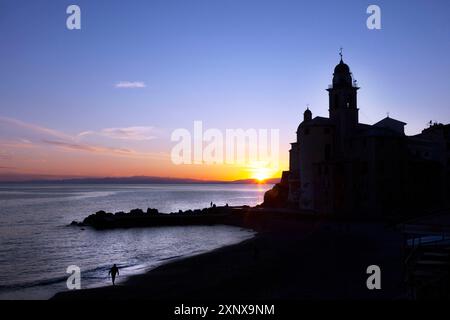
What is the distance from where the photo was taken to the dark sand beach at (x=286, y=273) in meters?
21.6

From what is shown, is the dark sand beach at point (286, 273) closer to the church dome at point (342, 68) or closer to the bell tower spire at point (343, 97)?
the bell tower spire at point (343, 97)

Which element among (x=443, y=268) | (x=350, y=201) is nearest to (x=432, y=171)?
(x=350, y=201)

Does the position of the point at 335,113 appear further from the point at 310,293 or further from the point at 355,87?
the point at 310,293

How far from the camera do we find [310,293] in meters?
20.9

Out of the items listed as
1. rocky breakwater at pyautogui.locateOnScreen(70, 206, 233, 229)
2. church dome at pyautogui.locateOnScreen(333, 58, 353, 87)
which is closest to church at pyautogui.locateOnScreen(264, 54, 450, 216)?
church dome at pyautogui.locateOnScreen(333, 58, 353, 87)

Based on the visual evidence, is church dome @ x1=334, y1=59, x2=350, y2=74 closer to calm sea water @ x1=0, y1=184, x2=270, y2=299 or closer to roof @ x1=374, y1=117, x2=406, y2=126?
roof @ x1=374, y1=117, x2=406, y2=126

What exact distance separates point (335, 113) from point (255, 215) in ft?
65.3

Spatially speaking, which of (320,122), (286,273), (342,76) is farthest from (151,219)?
(286,273)

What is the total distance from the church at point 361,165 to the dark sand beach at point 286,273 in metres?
11.5

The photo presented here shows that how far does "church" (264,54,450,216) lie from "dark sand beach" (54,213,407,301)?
452 inches

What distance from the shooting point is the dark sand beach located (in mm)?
21609

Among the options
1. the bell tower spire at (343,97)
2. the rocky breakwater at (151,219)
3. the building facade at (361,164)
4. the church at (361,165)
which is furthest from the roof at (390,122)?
the rocky breakwater at (151,219)

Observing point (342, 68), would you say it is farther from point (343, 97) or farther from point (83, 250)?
point (83, 250)

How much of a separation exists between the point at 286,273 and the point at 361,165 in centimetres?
3184
